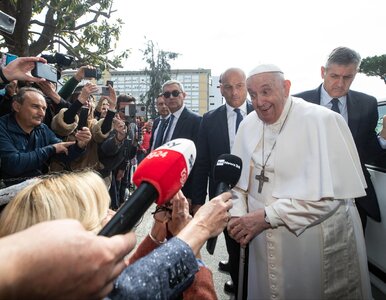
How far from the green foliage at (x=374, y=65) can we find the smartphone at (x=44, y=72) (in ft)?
58.4

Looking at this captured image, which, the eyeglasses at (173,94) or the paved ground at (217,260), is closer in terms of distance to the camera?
the paved ground at (217,260)

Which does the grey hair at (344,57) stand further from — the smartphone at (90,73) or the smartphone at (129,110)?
the smartphone at (129,110)

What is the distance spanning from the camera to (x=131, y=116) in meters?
5.49

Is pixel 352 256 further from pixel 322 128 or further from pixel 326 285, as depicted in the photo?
pixel 322 128

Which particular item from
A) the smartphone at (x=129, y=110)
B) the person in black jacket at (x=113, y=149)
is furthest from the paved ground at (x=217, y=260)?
the smartphone at (x=129, y=110)

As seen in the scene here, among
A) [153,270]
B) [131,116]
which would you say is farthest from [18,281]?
[131,116]

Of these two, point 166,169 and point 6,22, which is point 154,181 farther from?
point 6,22

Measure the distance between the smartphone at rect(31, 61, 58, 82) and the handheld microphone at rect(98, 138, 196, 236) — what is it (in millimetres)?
2287

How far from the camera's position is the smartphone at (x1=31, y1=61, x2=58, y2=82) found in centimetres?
292

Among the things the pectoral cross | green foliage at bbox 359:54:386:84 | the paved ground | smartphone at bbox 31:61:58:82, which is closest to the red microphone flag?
the pectoral cross

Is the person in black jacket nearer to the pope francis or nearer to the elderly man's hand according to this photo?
the pope francis

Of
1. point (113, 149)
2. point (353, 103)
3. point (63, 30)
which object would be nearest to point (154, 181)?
point (353, 103)

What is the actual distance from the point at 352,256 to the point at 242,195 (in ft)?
2.71

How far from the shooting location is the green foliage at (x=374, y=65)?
56.4 ft
